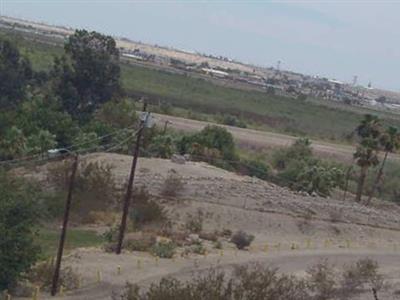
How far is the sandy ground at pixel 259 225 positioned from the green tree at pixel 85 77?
1746 centimetres

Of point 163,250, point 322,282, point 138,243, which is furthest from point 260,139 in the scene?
point 322,282

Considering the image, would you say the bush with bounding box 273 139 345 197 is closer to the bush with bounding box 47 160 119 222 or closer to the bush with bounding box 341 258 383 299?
the bush with bounding box 47 160 119 222

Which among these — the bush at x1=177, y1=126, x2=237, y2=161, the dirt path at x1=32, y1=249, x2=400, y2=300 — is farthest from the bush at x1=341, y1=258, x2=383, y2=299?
the bush at x1=177, y1=126, x2=237, y2=161

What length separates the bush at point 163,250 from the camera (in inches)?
1646

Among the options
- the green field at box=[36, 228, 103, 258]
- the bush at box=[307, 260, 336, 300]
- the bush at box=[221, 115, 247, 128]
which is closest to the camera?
the bush at box=[307, 260, 336, 300]

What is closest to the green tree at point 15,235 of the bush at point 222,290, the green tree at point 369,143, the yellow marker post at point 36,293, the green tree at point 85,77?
the yellow marker post at point 36,293

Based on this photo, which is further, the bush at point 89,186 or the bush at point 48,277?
the bush at point 89,186

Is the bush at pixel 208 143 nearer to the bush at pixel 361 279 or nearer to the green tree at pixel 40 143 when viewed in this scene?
the green tree at pixel 40 143

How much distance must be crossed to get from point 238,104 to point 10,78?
73527 millimetres

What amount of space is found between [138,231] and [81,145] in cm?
1412

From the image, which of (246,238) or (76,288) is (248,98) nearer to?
(246,238)

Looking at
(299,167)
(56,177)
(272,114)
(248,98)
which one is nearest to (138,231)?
(56,177)

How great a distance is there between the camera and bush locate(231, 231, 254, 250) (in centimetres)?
4706

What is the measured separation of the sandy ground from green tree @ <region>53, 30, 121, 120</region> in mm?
17460
